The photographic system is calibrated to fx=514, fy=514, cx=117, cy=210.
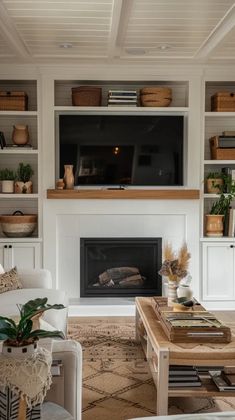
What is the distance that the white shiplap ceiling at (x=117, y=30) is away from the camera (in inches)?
141

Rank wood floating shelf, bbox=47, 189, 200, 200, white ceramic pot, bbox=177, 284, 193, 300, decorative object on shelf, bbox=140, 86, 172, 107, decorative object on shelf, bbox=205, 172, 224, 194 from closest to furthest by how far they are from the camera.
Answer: white ceramic pot, bbox=177, 284, 193, 300 < wood floating shelf, bbox=47, 189, 200, 200 < decorative object on shelf, bbox=140, 86, 172, 107 < decorative object on shelf, bbox=205, 172, 224, 194

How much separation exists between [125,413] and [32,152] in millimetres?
3189

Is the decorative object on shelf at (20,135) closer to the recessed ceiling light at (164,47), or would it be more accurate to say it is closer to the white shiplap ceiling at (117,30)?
the white shiplap ceiling at (117,30)

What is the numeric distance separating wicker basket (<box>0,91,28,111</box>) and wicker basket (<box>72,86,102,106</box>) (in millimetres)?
552

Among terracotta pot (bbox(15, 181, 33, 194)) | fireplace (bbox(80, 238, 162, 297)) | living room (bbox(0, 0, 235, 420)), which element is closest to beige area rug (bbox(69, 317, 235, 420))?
living room (bbox(0, 0, 235, 420))

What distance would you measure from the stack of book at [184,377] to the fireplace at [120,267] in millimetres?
2619

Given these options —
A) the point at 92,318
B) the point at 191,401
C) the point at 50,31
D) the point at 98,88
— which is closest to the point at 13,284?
the point at 92,318

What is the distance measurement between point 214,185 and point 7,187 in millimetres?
2239

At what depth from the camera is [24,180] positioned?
220 inches

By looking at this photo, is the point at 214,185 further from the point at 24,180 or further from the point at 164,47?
the point at 24,180

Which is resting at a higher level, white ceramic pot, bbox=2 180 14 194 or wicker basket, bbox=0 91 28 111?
wicker basket, bbox=0 91 28 111

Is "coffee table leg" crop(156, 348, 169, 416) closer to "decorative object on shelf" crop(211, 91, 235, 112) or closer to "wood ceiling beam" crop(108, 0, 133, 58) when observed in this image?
"wood ceiling beam" crop(108, 0, 133, 58)

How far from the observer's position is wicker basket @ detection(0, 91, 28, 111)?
17.8 feet

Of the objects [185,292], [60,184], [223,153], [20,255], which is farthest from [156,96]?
[185,292]
